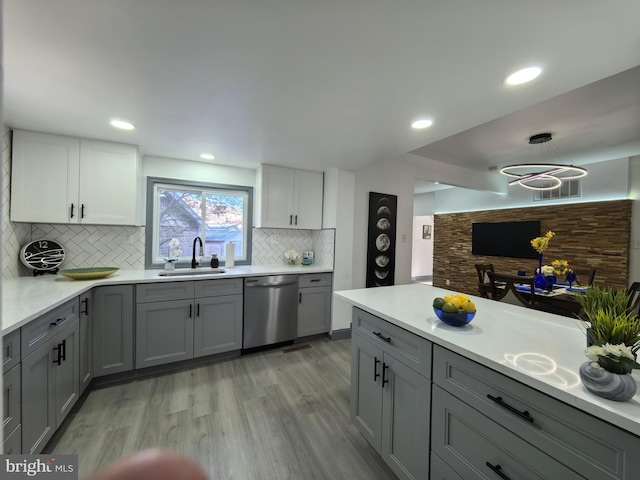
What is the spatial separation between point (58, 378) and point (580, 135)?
17.2 ft

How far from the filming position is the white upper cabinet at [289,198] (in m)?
3.26

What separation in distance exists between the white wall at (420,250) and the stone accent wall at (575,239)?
182 cm

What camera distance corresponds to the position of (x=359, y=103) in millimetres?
1729

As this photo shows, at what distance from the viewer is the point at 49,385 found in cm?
156

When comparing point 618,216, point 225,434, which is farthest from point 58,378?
point 618,216

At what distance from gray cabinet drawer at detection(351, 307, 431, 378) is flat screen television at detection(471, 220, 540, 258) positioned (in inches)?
187

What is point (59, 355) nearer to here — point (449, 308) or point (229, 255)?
point (229, 255)

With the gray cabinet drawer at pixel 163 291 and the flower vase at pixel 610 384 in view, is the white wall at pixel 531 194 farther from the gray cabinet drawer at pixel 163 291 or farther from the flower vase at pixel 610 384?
the gray cabinet drawer at pixel 163 291

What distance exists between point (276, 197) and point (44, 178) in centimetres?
212

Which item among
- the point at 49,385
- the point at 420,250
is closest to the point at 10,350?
the point at 49,385

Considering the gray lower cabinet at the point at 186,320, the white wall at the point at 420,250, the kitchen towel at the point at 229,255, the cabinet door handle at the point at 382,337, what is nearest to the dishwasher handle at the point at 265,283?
the gray lower cabinet at the point at 186,320

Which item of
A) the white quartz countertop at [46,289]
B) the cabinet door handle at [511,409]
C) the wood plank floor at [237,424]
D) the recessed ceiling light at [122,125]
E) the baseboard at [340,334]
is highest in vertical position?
the recessed ceiling light at [122,125]

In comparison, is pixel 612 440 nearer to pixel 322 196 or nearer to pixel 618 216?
pixel 322 196

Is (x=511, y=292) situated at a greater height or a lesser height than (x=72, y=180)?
lesser
